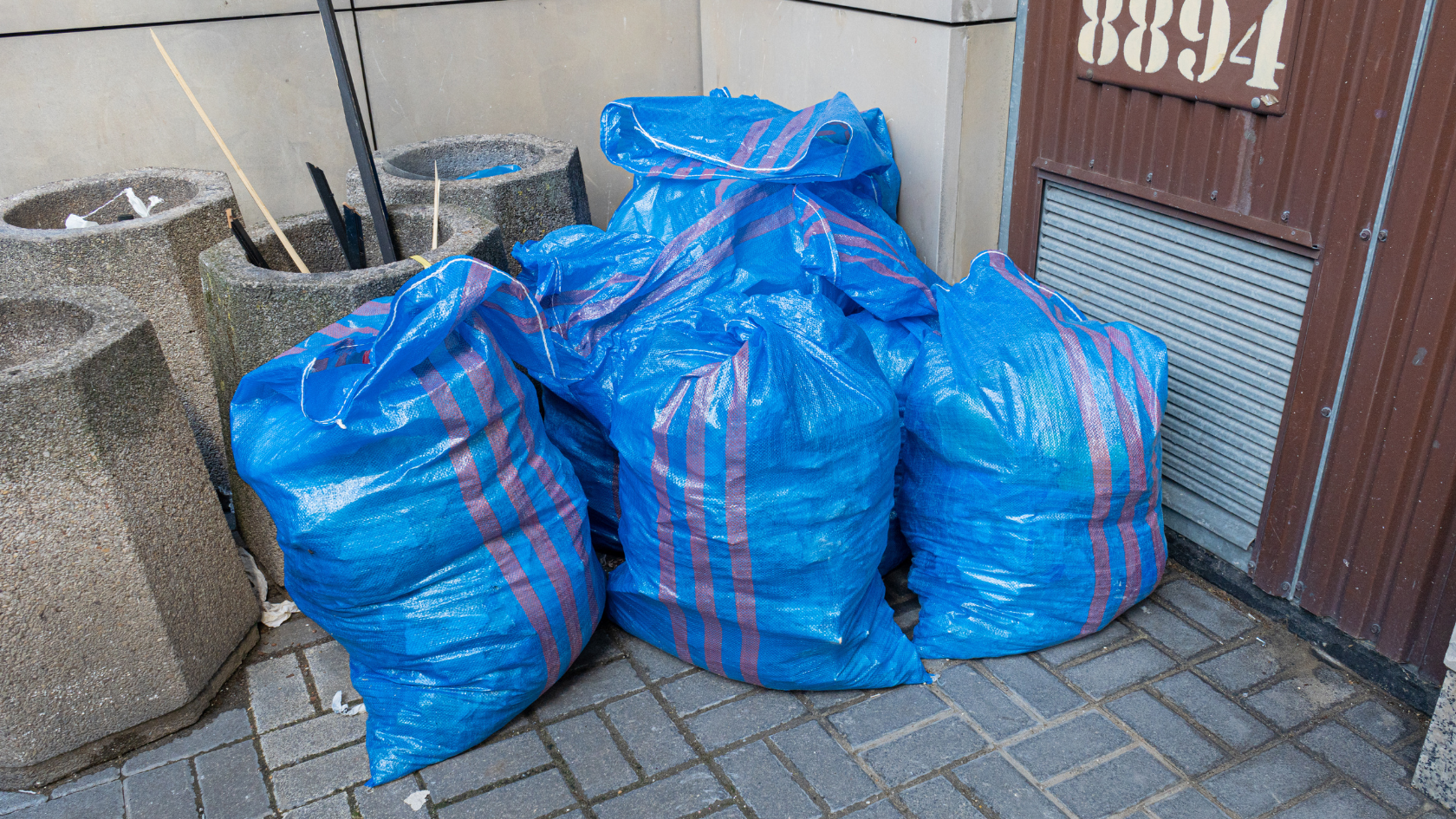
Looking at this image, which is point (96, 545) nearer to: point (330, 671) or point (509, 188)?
point (330, 671)

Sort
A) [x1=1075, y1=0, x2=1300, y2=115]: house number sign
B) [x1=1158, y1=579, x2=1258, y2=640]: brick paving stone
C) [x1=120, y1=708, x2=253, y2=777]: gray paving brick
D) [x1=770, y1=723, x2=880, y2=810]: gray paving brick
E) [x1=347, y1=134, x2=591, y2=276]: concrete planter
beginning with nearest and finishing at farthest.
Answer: [x1=770, y1=723, x2=880, y2=810]: gray paving brick, [x1=1075, y1=0, x2=1300, y2=115]: house number sign, [x1=120, y1=708, x2=253, y2=777]: gray paving brick, [x1=1158, y1=579, x2=1258, y2=640]: brick paving stone, [x1=347, y1=134, x2=591, y2=276]: concrete planter

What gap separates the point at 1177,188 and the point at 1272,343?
1.47 feet

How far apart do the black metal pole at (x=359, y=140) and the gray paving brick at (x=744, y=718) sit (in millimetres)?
1508

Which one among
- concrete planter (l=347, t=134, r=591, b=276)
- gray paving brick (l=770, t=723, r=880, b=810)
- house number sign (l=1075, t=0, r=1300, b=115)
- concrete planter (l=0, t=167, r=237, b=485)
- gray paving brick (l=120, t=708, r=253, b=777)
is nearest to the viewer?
gray paving brick (l=770, t=723, r=880, b=810)

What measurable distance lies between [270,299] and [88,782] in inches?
46.4

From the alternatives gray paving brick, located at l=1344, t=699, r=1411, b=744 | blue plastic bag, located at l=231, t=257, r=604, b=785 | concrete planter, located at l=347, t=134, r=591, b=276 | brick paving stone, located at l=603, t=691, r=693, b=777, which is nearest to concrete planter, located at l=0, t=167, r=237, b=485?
concrete planter, located at l=347, t=134, r=591, b=276

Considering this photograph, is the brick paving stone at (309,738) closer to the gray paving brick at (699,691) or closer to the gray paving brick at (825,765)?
the gray paving brick at (699,691)

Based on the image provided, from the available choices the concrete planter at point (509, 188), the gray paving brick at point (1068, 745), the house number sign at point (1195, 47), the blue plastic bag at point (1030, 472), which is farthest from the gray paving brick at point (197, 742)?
the house number sign at point (1195, 47)

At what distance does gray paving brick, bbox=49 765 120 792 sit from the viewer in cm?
238

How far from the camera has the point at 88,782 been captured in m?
2.40

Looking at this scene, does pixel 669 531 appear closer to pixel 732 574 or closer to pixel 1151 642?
pixel 732 574

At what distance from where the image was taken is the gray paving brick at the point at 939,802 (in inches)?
85.5

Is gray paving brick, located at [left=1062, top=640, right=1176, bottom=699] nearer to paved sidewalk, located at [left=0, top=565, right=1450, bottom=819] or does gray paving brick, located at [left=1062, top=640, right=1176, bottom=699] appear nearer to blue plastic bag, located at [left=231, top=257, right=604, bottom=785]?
paved sidewalk, located at [left=0, top=565, right=1450, bottom=819]

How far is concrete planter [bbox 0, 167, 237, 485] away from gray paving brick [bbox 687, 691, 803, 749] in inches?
59.1
